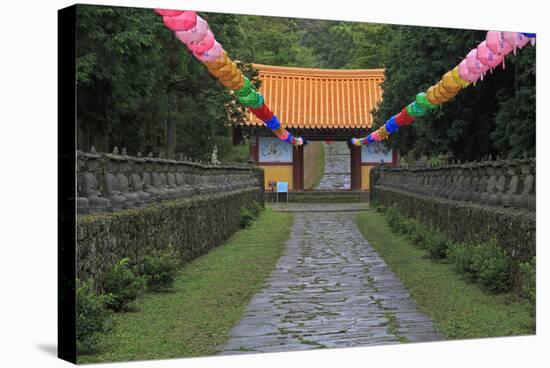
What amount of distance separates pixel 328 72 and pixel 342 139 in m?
0.68

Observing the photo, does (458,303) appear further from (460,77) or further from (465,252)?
(460,77)

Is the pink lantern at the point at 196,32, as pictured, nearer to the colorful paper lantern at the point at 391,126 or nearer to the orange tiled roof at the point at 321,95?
the orange tiled roof at the point at 321,95

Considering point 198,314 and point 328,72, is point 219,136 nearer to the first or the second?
point 328,72

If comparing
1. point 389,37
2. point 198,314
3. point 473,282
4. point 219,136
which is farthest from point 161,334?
point 389,37

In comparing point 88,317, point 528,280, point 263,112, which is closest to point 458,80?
point 263,112

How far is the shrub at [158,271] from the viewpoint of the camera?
6652 millimetres

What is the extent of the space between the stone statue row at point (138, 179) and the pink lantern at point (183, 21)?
1.09 meters

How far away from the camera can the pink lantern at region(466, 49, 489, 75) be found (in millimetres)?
7805

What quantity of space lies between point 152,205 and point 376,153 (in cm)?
241

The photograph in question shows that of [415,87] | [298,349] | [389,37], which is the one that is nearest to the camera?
[298,349]

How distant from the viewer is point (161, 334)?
5.89m

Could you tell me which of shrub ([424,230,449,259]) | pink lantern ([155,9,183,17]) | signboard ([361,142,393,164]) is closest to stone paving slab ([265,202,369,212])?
signboard ([361,142,393,164])

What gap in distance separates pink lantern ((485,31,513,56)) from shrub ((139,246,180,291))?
348 cm

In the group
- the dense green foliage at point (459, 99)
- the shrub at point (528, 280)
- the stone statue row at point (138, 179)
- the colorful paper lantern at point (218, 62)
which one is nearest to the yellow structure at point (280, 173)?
the stone statue row at point (138, 179)
